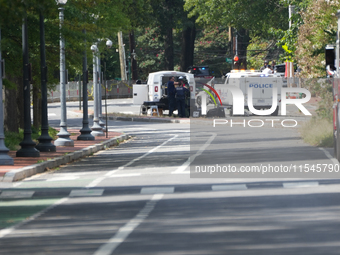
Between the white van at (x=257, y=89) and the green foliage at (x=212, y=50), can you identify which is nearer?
the white van at (x=257, y=89)

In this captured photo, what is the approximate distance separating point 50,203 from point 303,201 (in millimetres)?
3717

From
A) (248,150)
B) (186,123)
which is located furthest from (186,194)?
(186,123)

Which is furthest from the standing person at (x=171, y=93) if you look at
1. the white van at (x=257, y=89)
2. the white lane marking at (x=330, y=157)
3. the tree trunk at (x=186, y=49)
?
the tree trunk at (x=186, y=49)

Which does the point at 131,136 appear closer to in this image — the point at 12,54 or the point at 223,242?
the point at 12,54

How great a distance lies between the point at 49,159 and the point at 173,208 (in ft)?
25.4

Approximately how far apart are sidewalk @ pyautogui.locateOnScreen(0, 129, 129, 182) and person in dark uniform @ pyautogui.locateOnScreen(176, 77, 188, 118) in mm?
10420

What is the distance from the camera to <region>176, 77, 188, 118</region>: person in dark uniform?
34500mm

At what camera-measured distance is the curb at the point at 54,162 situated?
13.8 m

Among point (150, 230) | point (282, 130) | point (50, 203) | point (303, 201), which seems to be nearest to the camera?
point (150, 230)

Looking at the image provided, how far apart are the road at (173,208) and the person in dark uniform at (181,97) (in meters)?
16.6

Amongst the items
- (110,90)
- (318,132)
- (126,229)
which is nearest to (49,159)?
(318,132)

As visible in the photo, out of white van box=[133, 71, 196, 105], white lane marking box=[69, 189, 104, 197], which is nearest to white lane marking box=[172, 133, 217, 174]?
white lane marking box=[69, 189, 104, 197]

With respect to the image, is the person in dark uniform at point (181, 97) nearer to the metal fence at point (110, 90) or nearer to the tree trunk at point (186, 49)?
the tree trunk at point (186, 49)

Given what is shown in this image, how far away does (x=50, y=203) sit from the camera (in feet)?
34.9
